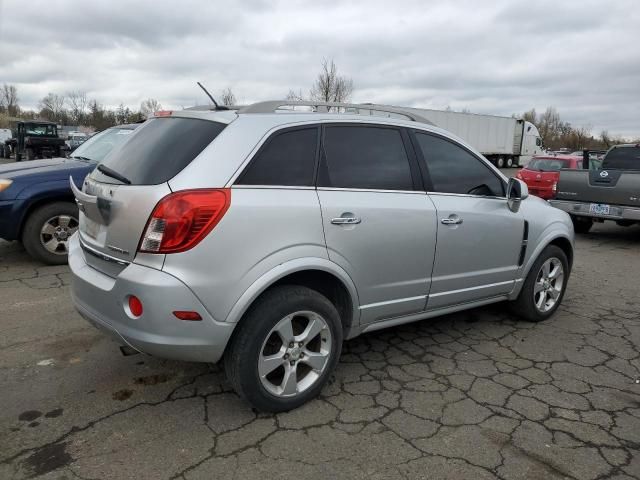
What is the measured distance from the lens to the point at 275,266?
2775mm

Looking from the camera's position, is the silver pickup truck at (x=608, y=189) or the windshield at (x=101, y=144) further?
the silver pickup truck at (x=608, y=189)

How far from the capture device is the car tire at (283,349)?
9.09 feet

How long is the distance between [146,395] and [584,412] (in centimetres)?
271

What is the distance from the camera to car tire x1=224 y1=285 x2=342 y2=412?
277 centimetres

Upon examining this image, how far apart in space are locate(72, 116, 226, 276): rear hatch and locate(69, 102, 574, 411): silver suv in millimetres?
13

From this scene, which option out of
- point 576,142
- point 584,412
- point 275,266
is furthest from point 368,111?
point 576,142

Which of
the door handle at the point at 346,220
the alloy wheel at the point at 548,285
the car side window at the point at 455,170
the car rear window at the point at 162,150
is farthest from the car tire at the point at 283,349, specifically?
the alloy wheel at the point at 548,285

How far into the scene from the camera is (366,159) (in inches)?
132

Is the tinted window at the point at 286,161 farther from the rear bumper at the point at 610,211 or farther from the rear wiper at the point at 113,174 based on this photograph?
the rear bumper at the point at 610,211

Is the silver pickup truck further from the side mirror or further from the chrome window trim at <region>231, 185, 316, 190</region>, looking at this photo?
the chrome window trim at <region>231, 185, 316, 190</region>

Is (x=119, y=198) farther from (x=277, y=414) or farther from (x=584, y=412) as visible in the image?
(x=584, y=412)

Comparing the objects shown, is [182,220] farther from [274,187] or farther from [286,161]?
[286,161]

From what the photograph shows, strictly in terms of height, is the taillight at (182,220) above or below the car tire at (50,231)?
above

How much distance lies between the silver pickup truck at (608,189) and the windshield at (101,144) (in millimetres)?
7478
